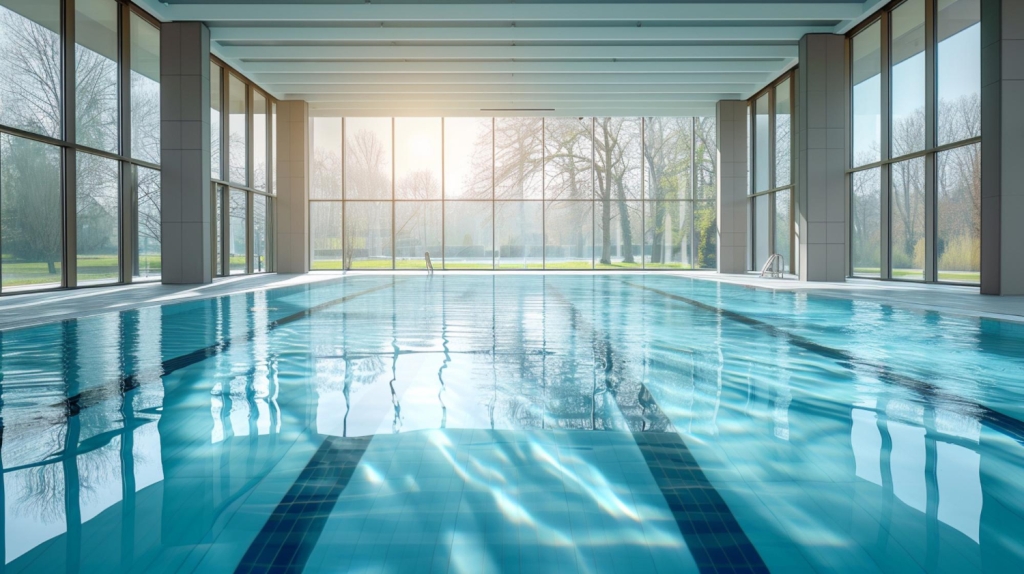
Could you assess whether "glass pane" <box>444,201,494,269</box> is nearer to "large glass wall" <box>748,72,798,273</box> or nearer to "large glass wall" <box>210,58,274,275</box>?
"large glass wall" <box>210,58,274,275</box>

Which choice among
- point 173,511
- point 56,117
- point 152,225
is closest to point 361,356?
point 173,511

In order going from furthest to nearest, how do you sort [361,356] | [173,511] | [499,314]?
Answer: 1. [499,314]
2. [361,356]
3. [173,511]

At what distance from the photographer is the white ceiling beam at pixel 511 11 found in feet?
41.3

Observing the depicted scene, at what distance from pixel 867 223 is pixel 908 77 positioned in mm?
2982

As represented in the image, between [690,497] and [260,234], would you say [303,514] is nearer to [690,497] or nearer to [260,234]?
[690,497]

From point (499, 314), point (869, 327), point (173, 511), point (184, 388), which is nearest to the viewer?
point (173, 511)

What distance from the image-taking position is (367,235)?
22594 mm

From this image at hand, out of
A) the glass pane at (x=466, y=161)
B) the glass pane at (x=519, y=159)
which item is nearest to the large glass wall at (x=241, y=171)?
the glass pane at (x=466, y=161)

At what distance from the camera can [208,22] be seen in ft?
44.9

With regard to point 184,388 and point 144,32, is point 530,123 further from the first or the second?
point 184,388

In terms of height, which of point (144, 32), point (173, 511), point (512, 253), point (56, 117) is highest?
point (144, 32)

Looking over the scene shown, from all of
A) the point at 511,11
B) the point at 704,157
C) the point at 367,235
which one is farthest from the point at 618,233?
the point at 511,11

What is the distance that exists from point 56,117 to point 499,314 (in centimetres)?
831

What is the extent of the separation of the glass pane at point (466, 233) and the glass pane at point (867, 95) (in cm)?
1123
